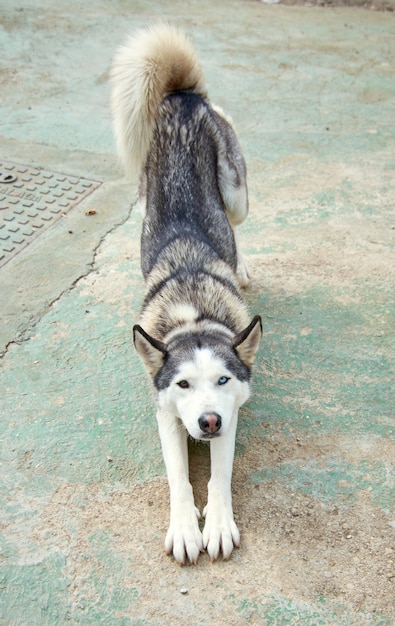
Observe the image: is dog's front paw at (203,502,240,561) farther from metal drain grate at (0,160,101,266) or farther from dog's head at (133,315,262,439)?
metal drain grate at (0,160,101,266)

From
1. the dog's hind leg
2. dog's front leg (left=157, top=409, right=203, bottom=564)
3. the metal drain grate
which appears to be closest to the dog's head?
dog's front leg (left=157, top=409, right=203, bottom=564)

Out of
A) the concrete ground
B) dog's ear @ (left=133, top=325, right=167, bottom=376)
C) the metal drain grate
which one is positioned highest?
dog's ear @ (left=133, top=325, right=167, bottom=376)

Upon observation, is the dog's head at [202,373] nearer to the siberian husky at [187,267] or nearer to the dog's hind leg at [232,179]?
the siberian husky at [187,267]

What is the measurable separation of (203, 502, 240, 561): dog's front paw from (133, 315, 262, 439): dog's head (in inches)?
15.4

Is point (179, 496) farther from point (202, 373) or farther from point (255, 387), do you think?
point (255, 387)

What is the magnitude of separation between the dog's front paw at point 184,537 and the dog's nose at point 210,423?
1.47 ft

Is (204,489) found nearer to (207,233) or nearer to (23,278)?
(207,233)

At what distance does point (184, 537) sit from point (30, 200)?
11.7 ft

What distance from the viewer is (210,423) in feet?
9.03

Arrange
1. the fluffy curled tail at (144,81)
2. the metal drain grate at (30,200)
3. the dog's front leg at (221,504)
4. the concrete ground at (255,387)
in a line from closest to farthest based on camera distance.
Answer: the concrete ground at (255,387)
the dog's front leg at (221,504)
the fluffy curled tail at (144,81)
the metal drain grate at (30,200)

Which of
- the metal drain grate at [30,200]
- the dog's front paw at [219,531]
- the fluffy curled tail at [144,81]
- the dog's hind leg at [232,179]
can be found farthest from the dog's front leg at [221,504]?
the metal drain grate at [30,200]

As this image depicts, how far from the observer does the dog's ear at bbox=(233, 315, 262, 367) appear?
303 cm

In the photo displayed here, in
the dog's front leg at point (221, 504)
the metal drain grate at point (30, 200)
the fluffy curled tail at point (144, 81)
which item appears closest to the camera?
the dog's front leg at point (221, 504)

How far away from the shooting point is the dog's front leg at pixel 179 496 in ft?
9.15
